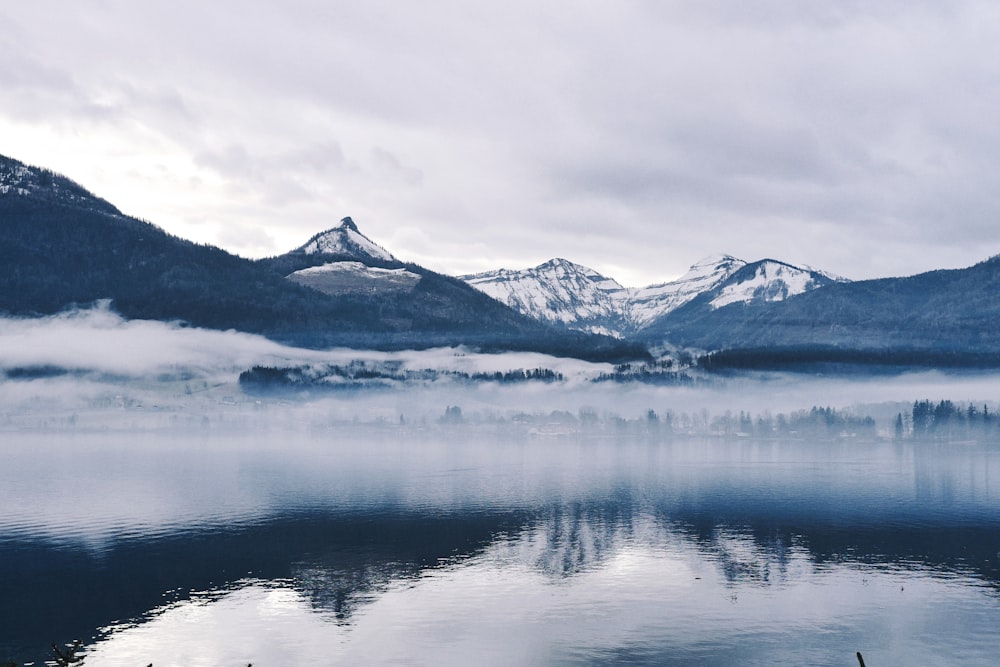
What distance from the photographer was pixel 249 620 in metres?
170

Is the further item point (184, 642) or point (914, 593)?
point (914, 593)

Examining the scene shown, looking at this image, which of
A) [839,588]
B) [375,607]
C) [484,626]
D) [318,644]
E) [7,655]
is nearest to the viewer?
[7,655]

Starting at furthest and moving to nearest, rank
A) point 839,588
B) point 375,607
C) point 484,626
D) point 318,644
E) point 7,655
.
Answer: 1. point 839,588
2. point 375,607
3. point 484,626
4. point 318,644
5. point 7,655

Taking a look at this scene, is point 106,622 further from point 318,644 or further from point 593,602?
point 593,602

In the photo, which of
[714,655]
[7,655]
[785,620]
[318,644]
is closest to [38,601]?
[7,655]

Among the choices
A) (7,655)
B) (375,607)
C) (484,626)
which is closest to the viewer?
(7,655)

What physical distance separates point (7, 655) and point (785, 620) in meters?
133

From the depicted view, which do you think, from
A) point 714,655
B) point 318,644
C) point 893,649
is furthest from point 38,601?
point 893,649

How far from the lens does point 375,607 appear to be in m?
178

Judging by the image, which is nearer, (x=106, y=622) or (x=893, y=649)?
(x=893, y=649)

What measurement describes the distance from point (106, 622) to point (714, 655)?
356ft

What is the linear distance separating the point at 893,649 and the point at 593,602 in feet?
190

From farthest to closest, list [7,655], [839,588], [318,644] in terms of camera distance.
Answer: [839,588] < [318,644] < [7,655]

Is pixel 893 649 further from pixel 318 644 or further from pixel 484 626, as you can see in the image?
pixel 318 644
